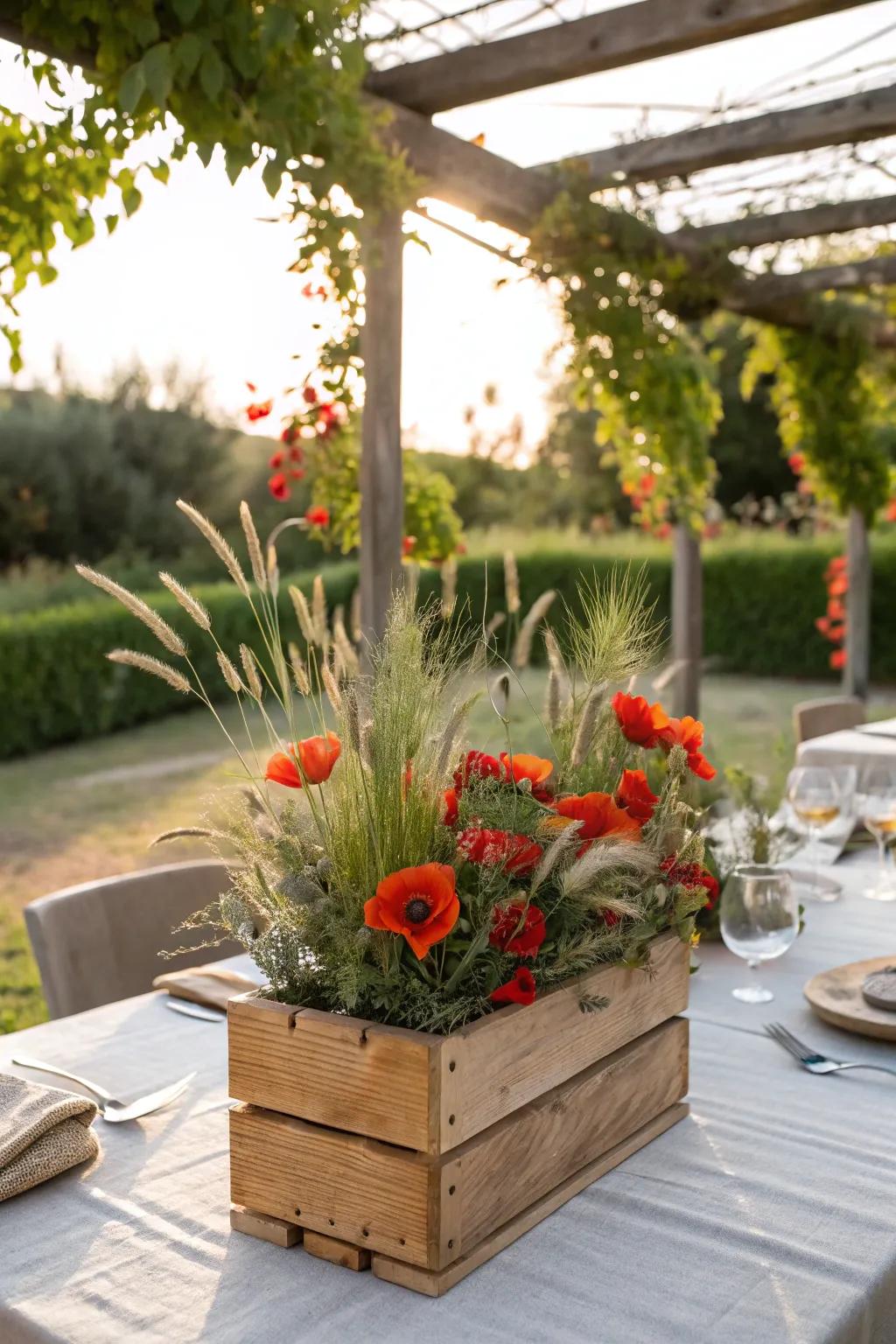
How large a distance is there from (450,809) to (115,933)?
0.97 metres

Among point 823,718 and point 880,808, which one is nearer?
point 880,808

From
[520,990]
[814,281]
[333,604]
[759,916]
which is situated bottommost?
[333,604]

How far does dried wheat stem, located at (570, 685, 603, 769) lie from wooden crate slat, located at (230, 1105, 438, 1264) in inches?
15.9

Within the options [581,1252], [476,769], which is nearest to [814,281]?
[476,769]

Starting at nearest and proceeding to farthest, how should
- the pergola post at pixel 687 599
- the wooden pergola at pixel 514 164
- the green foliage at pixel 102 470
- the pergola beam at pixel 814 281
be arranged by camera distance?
the wooden pergola at pixel 514 164, the pergola beam at pixel 814 281, the pergola post at pixel 687 599, the green foliage at pixel 102 470

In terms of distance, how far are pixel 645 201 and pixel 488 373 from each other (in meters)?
10.9

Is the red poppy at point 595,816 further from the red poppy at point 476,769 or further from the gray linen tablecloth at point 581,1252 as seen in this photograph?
the gray linen tablecloth at point 581,1252

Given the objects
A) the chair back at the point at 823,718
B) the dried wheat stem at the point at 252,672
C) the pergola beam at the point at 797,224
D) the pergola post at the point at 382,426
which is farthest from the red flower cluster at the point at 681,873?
the pergola beam at the point at 797,224

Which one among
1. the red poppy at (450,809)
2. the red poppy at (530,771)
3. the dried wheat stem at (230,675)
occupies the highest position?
the dried wheat stem at (230,675)

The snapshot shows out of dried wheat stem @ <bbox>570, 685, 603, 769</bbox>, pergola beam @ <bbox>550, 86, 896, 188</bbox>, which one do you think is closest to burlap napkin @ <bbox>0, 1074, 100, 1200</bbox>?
dried wheat stem @ <bbox>570, 685, 603, 769</bbox>

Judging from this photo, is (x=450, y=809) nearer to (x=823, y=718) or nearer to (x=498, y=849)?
(x=498, y=849)

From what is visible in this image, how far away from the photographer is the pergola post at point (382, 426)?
324 cm

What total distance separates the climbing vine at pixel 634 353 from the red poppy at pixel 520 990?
3294 mm

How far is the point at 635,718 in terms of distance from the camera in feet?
4.06
